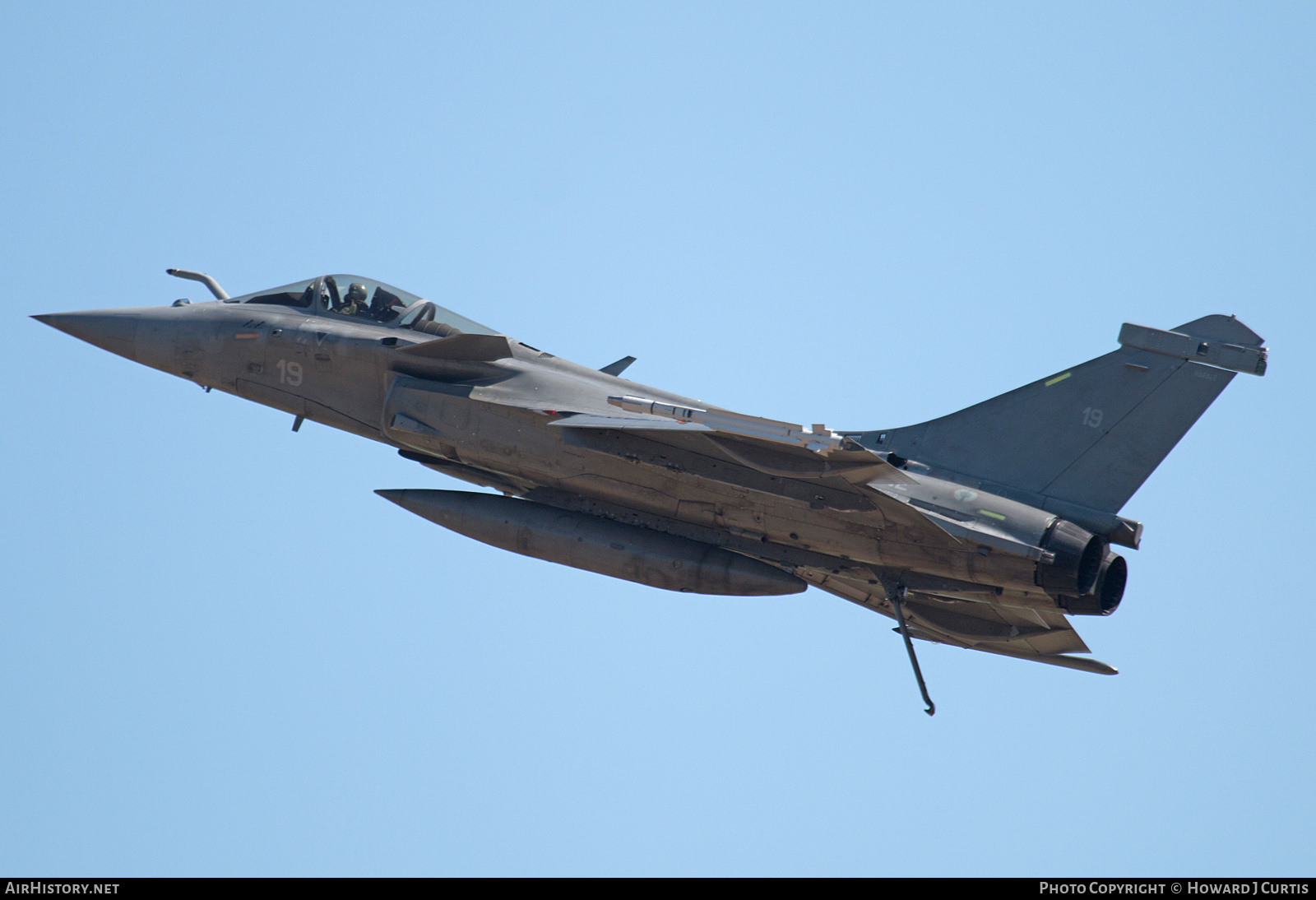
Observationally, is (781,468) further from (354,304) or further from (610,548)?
(354,304)

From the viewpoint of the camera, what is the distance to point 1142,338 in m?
14.6

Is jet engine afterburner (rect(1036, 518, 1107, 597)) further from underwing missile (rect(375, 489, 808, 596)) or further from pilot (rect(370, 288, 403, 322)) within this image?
pilot (rect(370, 288, 403, 322))

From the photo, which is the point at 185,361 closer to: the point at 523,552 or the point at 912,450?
the point at 523,552

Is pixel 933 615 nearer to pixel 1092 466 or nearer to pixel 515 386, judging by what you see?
pixel 1092 466

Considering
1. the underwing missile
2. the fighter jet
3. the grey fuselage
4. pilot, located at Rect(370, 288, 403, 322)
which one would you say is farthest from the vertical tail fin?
pilot, located at Rect(370, 288, 403, 322)

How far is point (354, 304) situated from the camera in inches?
666
